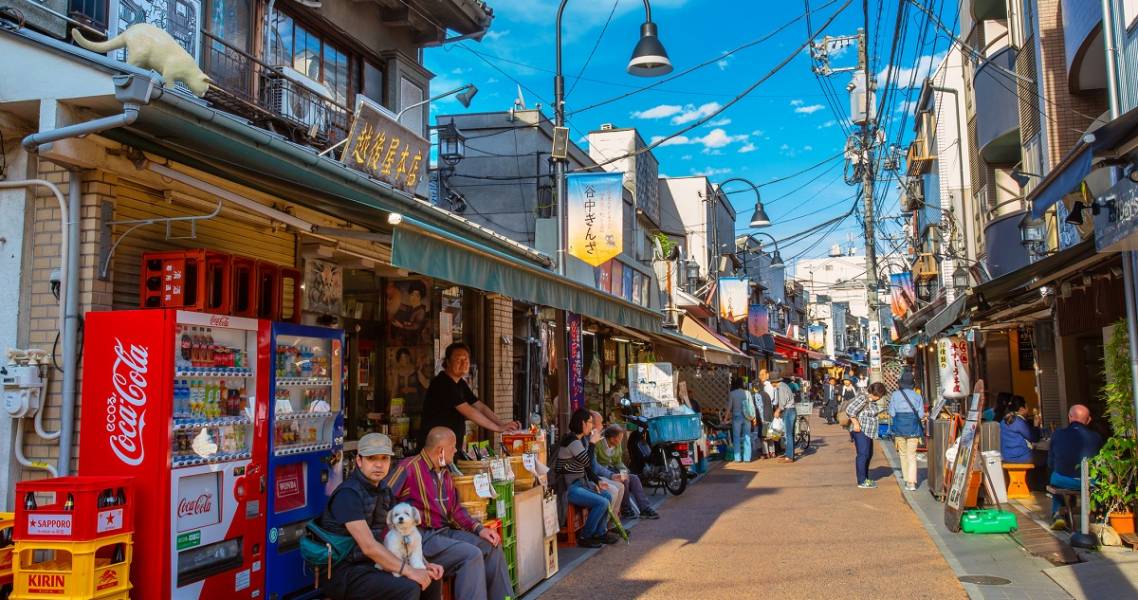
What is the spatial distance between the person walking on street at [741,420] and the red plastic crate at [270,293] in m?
14.4

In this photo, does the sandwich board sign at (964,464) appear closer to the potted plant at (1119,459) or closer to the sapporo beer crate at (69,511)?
the potted plant at (1119,459)

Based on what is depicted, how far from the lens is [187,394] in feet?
20.0

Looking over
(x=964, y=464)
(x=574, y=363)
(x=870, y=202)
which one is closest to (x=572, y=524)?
(x=574, y=363)

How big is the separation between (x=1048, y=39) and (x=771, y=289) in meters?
36.6

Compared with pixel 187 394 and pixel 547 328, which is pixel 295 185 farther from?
pixel 547 328

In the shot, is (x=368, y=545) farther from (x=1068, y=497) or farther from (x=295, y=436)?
(x=1068, y=497)

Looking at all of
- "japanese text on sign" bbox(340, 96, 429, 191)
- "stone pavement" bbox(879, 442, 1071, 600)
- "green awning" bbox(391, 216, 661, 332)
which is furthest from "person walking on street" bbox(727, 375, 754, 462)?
"japanese text on sign" bbox(340, 96, 429, 191)

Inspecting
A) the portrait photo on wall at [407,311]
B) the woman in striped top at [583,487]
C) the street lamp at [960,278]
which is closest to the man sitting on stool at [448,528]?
the woman in striped top at [583,487]

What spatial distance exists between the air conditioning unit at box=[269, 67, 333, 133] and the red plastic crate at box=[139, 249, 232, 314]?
4.46 meters

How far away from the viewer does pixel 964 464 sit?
34.3 ft

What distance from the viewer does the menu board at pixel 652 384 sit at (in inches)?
653

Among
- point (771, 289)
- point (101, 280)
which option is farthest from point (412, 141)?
point (771, 289)

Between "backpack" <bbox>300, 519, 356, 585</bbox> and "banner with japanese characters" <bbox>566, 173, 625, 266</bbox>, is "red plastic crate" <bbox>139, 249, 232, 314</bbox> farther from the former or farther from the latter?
"banner with japanese characters" <bbox>566, 173, 625, 266</bbox>

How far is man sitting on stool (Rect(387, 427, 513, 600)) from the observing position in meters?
6.58
